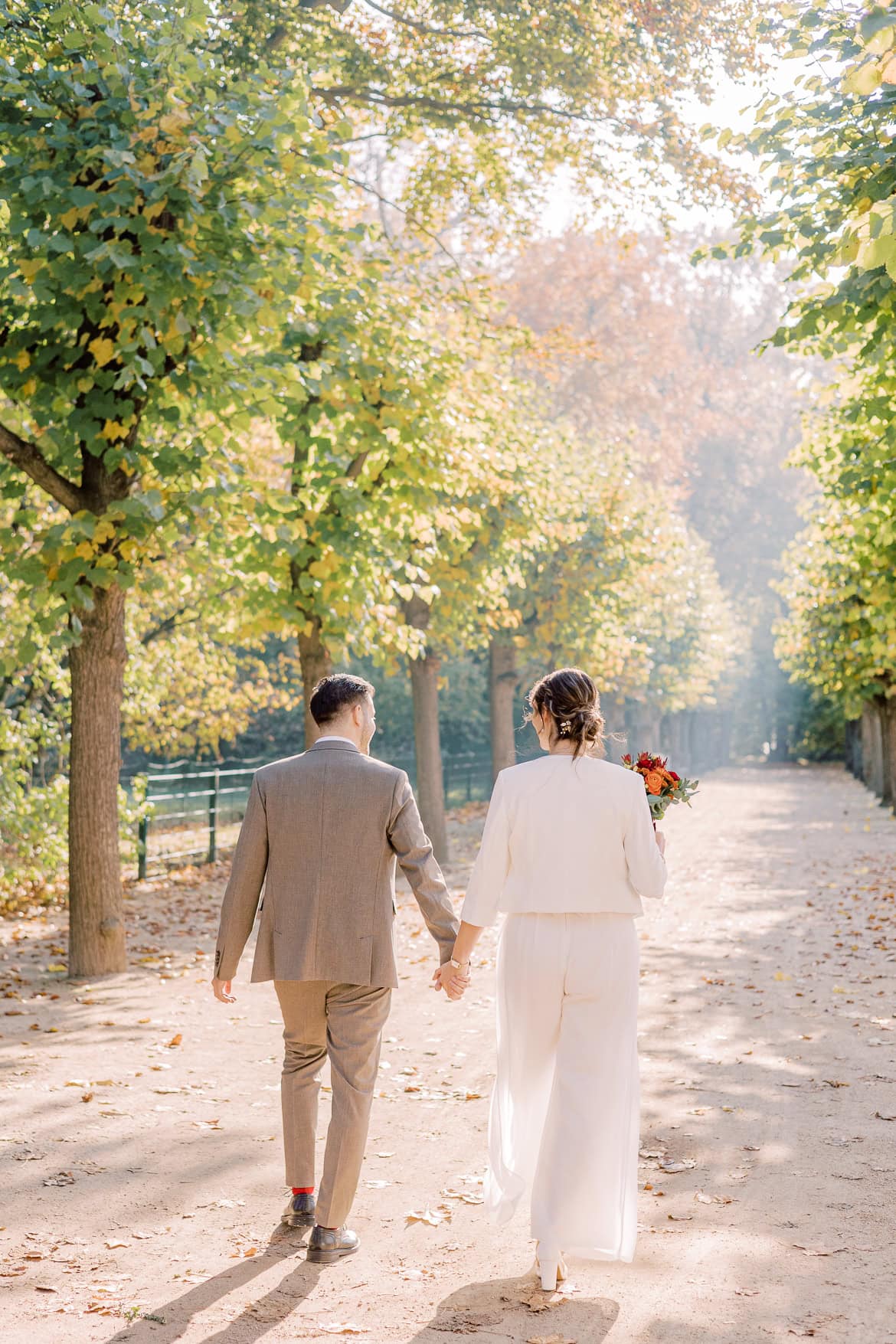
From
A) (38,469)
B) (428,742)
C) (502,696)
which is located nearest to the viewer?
(38,469)

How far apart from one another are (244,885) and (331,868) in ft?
1.06

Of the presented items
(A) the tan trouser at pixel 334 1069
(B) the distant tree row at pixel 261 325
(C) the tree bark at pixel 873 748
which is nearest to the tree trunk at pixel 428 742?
(B) the distant tree row at pixel 261 325

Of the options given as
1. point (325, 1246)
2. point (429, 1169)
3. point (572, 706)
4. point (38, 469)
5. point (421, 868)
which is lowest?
point (429, 1169)

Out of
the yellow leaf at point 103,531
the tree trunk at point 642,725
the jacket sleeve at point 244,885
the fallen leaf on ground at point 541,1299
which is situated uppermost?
the yellow leaf at point 103,531

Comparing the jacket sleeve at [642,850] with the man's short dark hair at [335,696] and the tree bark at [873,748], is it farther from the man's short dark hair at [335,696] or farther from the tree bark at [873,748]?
the tree bark at [873,748]

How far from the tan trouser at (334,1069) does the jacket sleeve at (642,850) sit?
98 centimetres

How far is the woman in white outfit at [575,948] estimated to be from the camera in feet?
15.1

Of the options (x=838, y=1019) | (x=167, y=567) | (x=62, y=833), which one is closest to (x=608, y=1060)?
(x=838, y=1019)

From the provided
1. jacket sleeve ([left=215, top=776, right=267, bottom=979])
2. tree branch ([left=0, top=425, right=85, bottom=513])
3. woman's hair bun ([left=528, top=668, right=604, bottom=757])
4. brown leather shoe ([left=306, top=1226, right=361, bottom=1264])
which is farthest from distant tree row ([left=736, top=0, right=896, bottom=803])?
tree branch ([left=0, top=425, right=85, bottom=513])

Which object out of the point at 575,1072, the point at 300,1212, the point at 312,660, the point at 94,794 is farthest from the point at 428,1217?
the point at 312,660

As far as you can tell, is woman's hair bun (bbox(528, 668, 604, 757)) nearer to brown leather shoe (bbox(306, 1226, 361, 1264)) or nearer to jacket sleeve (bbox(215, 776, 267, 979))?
jacket sleeve (bbox(215, 776, 267, 979))

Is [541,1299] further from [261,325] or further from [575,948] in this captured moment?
[261,325]

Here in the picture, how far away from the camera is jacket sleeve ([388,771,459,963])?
494 cm

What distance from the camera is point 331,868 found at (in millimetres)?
4945
